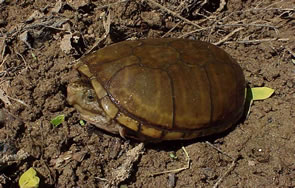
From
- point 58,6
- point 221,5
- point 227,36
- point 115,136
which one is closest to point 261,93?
point 227,36

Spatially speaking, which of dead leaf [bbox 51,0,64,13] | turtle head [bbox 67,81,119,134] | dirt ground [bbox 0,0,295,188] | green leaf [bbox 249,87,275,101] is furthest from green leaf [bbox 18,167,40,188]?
green leaf [bbox 249,87,275,101]

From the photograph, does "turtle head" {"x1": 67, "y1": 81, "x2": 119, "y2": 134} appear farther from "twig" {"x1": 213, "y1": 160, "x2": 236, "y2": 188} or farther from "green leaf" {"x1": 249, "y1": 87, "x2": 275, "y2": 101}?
"green leaf" {"x1": 249, "y1": 87, "x2": 275, "y2": 101}

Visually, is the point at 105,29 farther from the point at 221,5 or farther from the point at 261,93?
the point at 261,93

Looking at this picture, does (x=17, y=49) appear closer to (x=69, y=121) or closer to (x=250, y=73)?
(x=69, y=121)

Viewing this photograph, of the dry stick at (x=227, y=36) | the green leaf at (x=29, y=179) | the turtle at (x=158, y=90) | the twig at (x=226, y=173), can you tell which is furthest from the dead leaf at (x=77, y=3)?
the twig at (x=226, y=173)

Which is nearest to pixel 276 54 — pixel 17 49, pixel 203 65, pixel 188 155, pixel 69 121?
pixel 203 65

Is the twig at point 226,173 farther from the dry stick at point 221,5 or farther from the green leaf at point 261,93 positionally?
the dry stick at point 221,5
